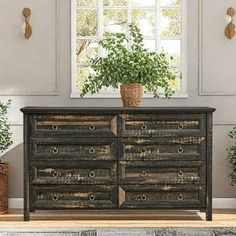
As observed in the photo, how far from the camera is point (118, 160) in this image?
5312 mm

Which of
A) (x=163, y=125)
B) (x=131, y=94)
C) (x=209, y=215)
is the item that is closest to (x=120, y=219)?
(x=209, y=215)

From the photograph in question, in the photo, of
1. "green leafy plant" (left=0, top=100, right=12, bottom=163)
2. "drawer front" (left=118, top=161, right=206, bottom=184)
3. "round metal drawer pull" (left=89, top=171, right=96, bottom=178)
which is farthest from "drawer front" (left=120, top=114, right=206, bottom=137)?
"green leafy plant" (left=0, top=100, right=12, bottom=163)

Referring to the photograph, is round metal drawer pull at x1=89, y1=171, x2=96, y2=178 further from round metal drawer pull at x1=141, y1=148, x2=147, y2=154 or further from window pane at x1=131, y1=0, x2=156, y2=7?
window pane at x1=131, y1=0, x2=156, y2=7

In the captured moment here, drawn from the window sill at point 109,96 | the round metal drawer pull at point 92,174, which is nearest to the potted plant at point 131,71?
the window sill at point 109,96

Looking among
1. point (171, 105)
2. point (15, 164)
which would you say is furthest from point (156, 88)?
point (15, 164)

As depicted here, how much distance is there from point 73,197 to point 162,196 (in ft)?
2.38

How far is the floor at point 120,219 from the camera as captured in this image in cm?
522

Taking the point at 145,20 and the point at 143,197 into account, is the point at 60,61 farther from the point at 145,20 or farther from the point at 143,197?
the point at 143,197

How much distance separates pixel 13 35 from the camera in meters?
5.93

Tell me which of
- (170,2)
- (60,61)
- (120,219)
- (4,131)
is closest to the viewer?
(120,219)

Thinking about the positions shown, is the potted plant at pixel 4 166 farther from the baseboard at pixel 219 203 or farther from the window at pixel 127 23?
the window at pixel 127 23

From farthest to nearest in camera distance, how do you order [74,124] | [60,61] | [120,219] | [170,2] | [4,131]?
[170,2] < [60,61] < [4,131] < [120,219] < [74,124]

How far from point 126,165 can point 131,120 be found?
1.21 feet

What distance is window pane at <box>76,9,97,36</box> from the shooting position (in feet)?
19.9
